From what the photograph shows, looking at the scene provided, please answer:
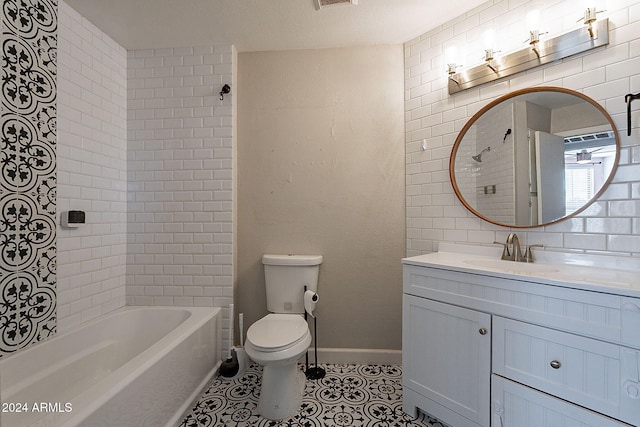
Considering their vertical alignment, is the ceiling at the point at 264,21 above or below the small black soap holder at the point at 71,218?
above

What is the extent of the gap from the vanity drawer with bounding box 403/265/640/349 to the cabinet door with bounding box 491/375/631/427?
29 cm

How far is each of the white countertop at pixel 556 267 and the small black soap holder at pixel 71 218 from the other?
6.47ft

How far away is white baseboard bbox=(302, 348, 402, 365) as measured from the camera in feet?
6.70

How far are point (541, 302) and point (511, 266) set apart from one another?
1.25ft

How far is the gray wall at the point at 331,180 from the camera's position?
2.04m

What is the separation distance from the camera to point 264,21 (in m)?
1.80

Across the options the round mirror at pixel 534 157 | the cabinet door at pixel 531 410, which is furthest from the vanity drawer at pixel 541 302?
the round mirror at pixel 534 157

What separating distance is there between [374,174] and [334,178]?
0.30 metres

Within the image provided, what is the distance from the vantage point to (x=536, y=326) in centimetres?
112

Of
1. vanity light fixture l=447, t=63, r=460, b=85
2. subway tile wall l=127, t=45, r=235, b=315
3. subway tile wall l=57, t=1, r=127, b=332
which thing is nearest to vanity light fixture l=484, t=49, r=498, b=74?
vanity light fixture l=447, t=63, r=460, b=85

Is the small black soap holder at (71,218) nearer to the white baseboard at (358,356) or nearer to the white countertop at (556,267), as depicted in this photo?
the white baseboard at (358,356)

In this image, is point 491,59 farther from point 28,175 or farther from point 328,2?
point 28,175

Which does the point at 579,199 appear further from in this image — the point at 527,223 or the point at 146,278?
the point at 146,278

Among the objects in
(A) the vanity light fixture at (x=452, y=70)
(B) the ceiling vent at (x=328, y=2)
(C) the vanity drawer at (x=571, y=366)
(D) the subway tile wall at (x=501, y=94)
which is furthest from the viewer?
(A) the vanity light fixture at (x=452, y=70)
